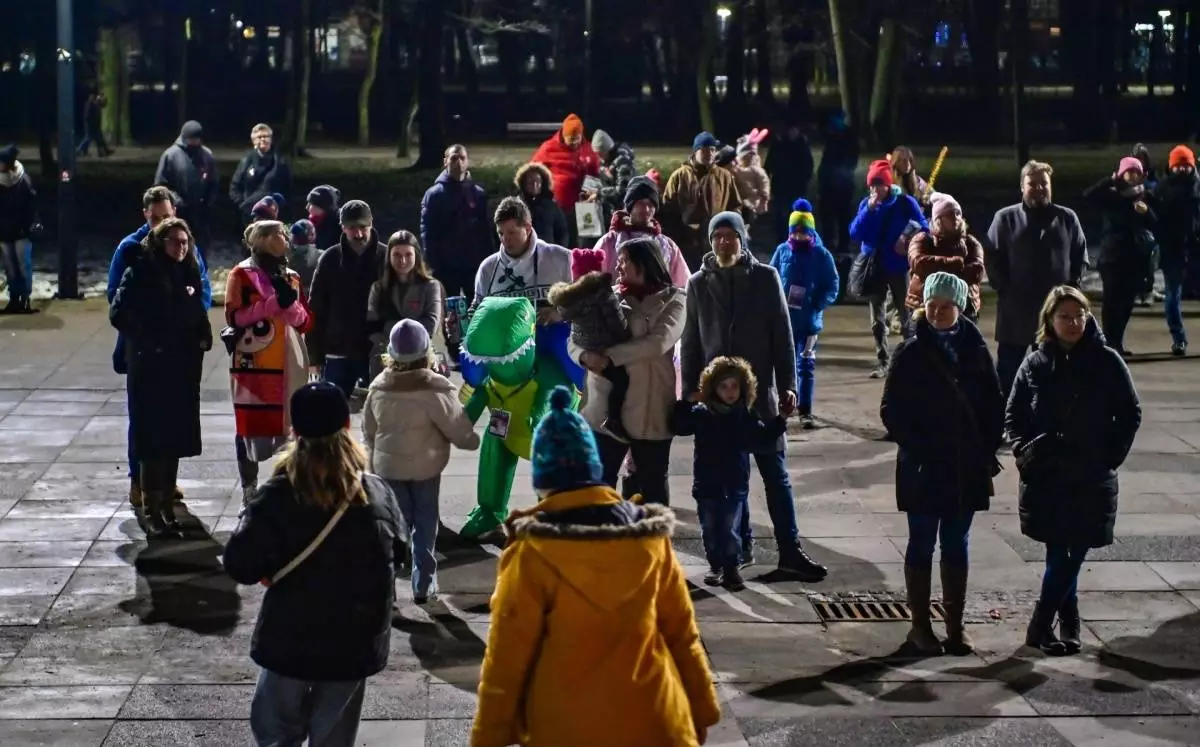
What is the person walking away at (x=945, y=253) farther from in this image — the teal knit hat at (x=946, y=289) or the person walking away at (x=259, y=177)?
the person walking away at (x=259, y=177)

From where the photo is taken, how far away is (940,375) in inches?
312

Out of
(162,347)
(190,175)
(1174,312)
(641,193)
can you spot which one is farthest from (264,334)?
(1174,312)

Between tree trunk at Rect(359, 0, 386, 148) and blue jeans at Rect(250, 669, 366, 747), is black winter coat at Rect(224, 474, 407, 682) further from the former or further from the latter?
tree trunk at Rect(359, 0, 386, 148)

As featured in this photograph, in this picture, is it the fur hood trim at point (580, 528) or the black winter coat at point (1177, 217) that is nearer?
the fur hood trim at point (580, 528)

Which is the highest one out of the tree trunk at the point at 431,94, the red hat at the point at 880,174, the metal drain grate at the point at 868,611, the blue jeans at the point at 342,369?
the tree trunk at the point at 431,94

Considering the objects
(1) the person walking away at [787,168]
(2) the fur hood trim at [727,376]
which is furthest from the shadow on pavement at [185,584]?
(1) the person walking away at [787,168]

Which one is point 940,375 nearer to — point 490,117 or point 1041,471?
point 1041,471

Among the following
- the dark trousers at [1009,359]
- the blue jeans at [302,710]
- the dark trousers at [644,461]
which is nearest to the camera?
the blue jeans at [302,710]

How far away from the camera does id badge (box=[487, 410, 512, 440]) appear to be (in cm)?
962

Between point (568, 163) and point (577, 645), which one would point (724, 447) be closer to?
point (577, 645)

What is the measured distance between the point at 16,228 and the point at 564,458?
13878mm

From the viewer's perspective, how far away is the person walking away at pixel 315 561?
17.7ft

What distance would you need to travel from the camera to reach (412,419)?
838cm

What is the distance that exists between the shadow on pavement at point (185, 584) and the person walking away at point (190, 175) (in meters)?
8.26
